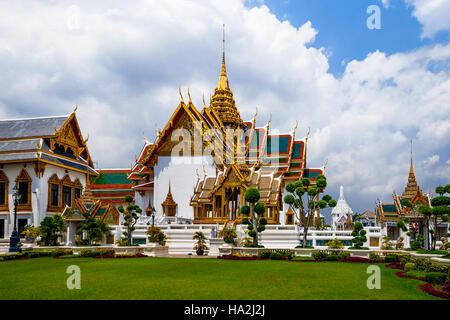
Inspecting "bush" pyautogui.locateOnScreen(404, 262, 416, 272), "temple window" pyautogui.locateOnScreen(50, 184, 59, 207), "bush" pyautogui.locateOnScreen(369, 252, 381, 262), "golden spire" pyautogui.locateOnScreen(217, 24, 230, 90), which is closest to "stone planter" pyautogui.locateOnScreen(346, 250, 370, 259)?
"bush" pyautogui.locateOnScreen(369, 252, 381, 262)

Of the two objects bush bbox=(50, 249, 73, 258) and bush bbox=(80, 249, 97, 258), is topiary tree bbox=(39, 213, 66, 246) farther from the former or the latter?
bush bbox=(80, 249, 97, 258)

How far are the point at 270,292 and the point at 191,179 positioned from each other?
25.1 m

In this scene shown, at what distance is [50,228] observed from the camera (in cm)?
2520

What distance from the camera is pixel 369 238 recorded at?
23.2 meters

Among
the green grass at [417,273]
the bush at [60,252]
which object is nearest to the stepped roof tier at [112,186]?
the bush at [60,252]

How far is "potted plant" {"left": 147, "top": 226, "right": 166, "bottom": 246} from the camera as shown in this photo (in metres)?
23.6

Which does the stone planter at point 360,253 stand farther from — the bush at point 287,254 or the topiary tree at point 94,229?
the topiary tree at point 94,229

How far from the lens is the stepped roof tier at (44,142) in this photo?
3338 centimetres

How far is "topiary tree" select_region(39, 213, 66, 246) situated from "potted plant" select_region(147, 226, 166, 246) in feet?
18.8

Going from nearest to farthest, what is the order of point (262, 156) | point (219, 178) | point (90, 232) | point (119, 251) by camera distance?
point (119, 251)
point (90, 232)
point (219, 178)
point (262, 156)

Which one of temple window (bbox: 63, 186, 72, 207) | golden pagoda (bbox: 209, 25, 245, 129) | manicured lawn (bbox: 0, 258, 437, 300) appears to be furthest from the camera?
golden pagoda (bbox: 209, 25, 245, 129)

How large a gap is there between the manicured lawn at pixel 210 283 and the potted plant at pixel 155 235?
27.6 ft
